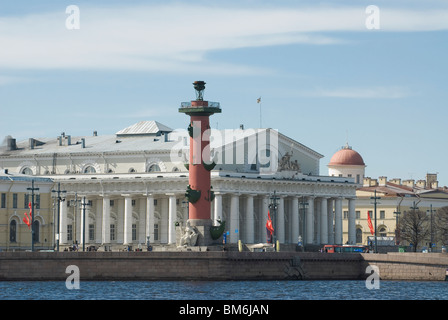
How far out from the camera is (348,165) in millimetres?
179000

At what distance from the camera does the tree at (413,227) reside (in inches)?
5887

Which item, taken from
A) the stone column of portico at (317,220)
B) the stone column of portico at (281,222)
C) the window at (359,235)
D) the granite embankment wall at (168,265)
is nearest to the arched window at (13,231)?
the granite embankment wall at (168,265)

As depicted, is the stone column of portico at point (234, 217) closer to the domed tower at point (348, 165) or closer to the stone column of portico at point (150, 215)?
the stone column of portico at point (150, 215)

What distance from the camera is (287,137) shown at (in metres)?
140

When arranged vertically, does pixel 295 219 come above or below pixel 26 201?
below

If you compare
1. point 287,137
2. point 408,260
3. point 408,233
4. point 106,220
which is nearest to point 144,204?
point 106,220

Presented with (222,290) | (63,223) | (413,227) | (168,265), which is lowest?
(222,290)

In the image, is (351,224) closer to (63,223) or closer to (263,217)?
(263,217)

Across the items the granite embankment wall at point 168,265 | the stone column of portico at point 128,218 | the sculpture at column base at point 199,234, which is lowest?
the granite embankment wall at point 168,265

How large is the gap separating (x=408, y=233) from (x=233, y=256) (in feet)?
190

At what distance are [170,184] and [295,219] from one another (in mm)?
14693

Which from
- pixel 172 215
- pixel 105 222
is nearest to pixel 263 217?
pixel 172 215

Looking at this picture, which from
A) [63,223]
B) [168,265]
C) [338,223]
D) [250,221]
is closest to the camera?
[168,265]
